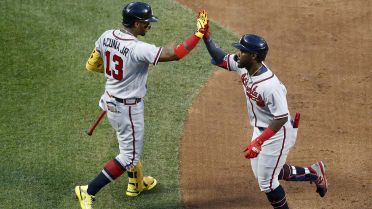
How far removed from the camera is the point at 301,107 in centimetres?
811

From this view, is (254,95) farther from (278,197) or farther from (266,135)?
(278,197)

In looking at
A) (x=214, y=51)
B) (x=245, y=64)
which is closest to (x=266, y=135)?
(x=245, y=64)

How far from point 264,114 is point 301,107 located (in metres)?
2.67

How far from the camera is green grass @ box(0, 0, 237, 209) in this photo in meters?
6.59

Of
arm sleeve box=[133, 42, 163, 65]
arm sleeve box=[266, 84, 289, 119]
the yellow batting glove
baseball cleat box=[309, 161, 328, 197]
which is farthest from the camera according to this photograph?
baseball cleat box=[309, 161, 328, 197]

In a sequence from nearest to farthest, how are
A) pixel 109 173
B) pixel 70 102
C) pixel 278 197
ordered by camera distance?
pixel 278 197 → pixel 109 173 → pixel 70 102

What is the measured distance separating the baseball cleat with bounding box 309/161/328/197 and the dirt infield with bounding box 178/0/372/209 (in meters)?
0.20

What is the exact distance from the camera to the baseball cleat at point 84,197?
613cm

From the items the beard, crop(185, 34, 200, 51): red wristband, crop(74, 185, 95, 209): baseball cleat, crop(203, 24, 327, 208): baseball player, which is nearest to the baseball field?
crop(74, 185, 95, 209): baseball cleat

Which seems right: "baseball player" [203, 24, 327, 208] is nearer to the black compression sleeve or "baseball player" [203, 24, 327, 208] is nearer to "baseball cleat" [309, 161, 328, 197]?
the black compression sleeve

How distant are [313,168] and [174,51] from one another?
2.21 meters

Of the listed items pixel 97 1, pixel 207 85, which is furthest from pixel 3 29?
pixel 207 85

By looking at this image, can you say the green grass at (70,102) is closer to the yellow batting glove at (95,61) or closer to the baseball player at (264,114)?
the baseball player at (264,114)

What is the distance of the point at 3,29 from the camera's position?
920 cm
